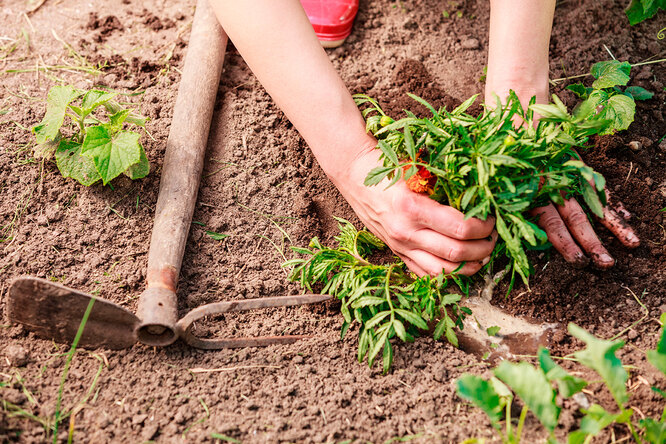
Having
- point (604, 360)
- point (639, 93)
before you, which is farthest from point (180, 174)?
point (639, 93)

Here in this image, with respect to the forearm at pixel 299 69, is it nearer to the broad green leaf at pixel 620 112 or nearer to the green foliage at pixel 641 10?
the broad green leaf at pixel 620 112

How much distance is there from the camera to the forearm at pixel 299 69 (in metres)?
2.02

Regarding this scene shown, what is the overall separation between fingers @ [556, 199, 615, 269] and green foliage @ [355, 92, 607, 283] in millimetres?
203

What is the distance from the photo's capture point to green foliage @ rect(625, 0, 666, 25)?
2.57 metres

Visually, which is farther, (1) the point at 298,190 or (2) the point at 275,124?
(2) the point at 275,124

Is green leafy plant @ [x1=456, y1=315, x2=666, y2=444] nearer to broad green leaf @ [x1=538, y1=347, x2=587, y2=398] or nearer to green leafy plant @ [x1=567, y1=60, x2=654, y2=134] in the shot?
broad green leaf @ [x1=538, y1=347, x2=587, y2=398]

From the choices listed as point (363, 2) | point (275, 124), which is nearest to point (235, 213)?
point (275, 124)

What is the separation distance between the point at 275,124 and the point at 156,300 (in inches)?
44.8

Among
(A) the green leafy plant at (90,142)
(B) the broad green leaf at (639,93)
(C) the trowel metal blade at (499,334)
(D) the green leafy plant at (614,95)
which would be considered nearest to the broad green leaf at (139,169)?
(A) the green leafy plant at (90,142)

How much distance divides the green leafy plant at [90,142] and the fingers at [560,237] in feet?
5.14

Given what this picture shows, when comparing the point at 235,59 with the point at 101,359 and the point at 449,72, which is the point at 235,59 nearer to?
the point at 449,72

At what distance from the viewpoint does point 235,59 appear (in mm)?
2902

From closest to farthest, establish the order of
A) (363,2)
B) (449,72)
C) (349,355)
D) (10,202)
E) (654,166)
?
(349,355) < (10,202) < (654,166) < (449,72) < (363,2)

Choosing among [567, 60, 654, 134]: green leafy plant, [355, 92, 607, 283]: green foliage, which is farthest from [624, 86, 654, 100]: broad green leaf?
[355, 92, 607, 283]: green foliage
